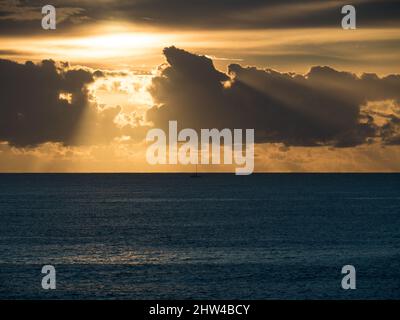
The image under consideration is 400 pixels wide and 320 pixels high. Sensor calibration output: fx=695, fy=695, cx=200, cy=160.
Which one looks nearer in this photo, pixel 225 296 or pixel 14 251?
pixel 225 296

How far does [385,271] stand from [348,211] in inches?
3990

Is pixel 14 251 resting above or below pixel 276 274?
above

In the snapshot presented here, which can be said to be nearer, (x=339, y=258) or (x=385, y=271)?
(x=385, y=271)

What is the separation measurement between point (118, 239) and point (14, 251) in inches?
813

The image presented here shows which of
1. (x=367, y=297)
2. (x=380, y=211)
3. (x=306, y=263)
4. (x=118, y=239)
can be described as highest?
(x=380, y=211)

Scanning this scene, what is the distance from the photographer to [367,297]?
198 ft
